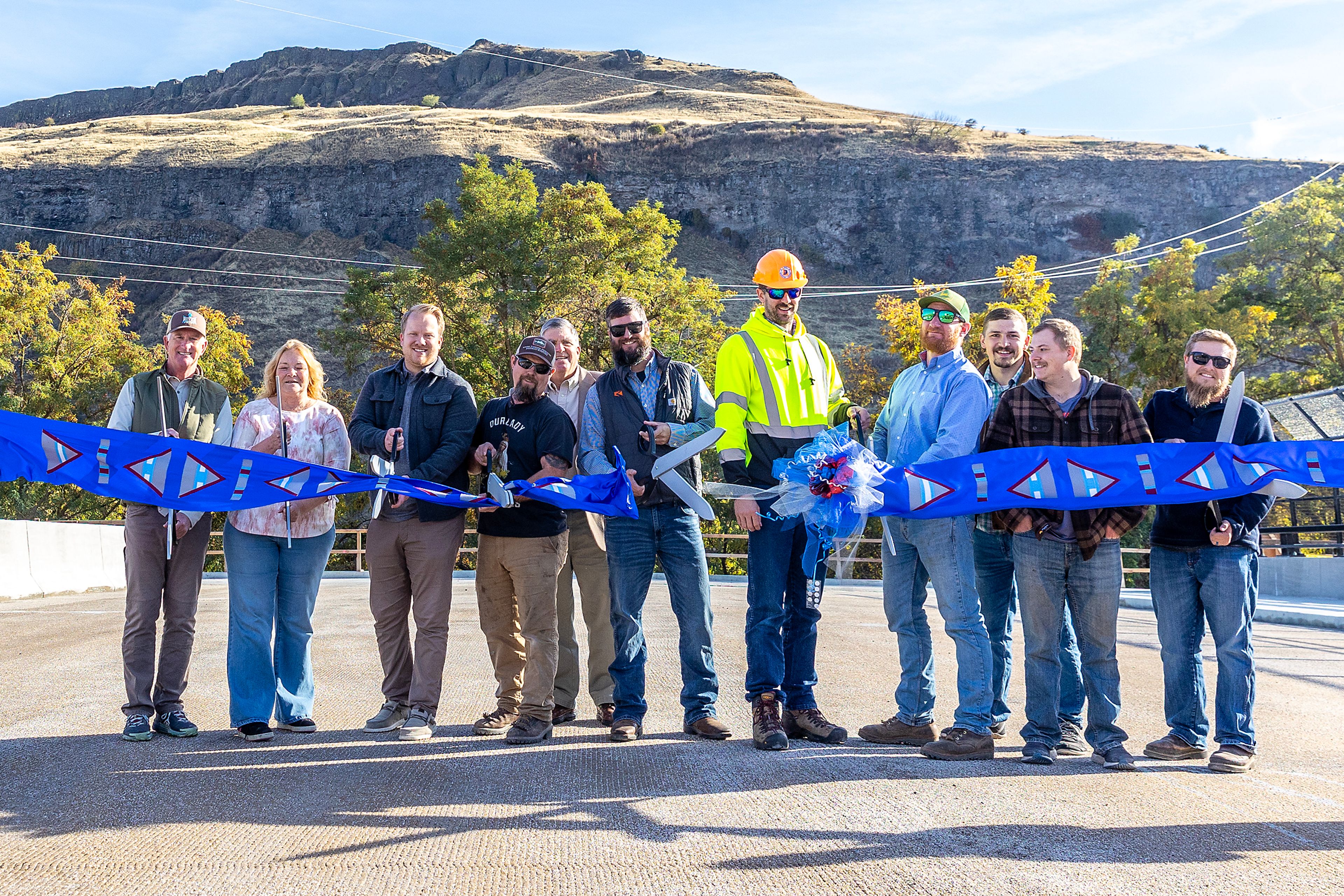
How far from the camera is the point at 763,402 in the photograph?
5.92 meters

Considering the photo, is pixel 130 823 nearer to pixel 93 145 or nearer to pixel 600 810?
pixel 600 810

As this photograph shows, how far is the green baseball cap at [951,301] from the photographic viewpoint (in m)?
5.85

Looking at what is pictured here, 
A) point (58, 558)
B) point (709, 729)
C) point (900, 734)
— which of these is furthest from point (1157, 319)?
point (709, 729)

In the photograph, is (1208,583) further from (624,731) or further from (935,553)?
(624,731)

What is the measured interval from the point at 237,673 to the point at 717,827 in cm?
308

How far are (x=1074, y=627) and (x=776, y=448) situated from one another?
1.79m

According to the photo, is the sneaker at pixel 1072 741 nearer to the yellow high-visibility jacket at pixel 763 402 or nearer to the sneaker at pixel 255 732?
the yellow high-visibility jacket at pixel 763 402

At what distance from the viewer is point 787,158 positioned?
93.4 m

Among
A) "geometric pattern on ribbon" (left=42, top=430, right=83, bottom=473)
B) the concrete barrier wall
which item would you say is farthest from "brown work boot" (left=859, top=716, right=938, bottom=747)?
the concrete barrier wall

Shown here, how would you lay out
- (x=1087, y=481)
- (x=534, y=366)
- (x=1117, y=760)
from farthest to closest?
(x=534, y=366)
(x=1087, y=481)
(x=1117, y=760)

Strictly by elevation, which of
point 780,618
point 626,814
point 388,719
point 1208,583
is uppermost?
point 1208,583

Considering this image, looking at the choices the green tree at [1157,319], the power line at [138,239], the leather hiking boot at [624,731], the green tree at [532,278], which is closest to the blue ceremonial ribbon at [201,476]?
the leather hiking boot at [624,731]

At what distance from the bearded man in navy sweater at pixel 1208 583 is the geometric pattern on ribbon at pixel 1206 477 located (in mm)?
107

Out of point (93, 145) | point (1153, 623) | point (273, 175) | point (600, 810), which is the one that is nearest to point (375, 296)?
point (1153, 623)
